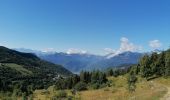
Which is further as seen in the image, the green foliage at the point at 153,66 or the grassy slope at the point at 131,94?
the green foliage at the point at 153,66

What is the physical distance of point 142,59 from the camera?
433 feet

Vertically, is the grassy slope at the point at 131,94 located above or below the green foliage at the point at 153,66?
below

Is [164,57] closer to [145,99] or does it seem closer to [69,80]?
[69,80]

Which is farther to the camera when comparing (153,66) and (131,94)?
(153,66)

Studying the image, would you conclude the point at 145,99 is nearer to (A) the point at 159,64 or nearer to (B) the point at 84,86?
(A) the point at 159,64

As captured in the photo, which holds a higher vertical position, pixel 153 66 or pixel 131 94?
pixel 153 66

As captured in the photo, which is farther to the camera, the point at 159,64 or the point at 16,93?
the point at 159,64

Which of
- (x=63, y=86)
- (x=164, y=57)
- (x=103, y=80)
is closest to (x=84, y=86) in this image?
(x=103, y=80)

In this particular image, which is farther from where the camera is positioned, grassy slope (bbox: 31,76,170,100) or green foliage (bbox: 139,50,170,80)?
green foliage (bbox: 139,50,170,80)

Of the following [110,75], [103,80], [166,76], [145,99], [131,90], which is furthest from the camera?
[110,75]

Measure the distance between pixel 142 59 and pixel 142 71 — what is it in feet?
23.7

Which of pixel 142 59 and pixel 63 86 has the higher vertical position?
pixel 142 59

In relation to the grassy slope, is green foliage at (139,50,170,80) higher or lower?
higher

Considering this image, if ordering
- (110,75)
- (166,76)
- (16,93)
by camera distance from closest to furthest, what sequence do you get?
(16,93) < (166,76) < (110,75)
